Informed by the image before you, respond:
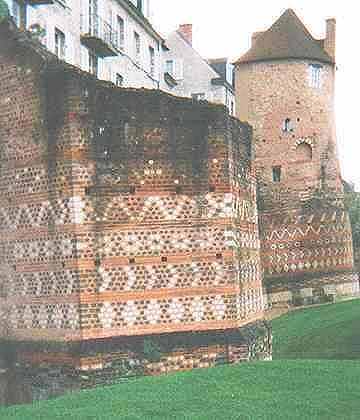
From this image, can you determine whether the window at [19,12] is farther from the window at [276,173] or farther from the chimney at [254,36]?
the chimney at [254,36]

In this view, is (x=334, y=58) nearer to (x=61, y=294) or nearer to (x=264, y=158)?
(x=264, y=158)

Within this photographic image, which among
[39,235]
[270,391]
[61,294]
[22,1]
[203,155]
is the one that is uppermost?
[22,1]

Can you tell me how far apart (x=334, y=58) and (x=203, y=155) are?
757 inches

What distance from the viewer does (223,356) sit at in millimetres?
12086

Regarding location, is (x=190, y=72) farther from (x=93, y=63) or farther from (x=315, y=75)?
(x=93, y=63)

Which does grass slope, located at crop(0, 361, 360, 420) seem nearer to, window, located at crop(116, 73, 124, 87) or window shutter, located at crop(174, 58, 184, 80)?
window, located at crop(116, 73, 124, 87)

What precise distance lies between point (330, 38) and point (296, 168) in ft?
19.4

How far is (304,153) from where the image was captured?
94.1 feet

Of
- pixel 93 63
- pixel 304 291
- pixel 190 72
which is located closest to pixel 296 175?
pixel 304 291

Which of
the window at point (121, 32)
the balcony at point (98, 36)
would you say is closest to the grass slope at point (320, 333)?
the balcony at point (98, 36)

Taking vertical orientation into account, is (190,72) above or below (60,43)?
above

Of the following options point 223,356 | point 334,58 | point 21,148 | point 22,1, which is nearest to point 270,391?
point 223,356

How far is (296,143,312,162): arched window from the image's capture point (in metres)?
28.6

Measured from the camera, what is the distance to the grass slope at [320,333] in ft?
63.7
